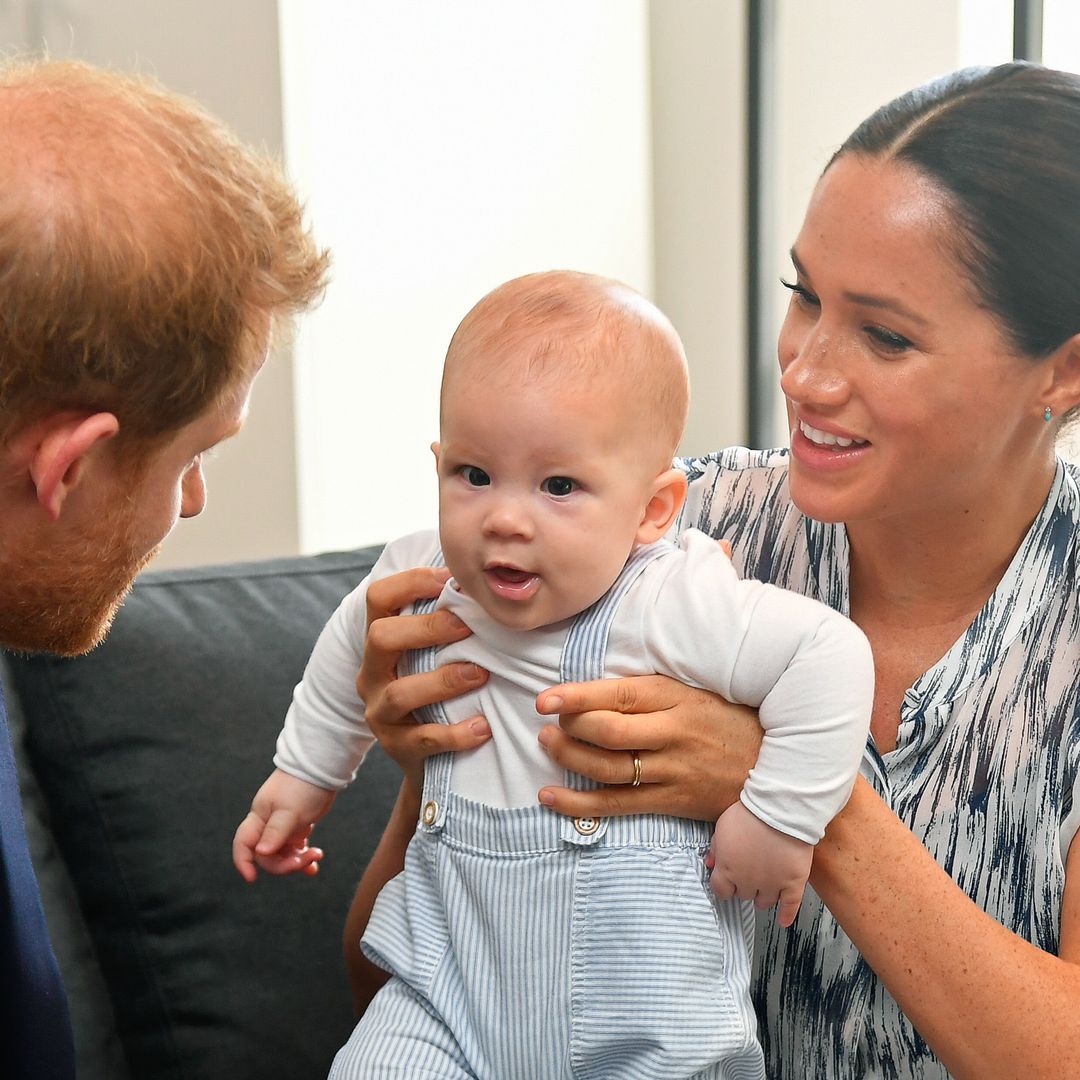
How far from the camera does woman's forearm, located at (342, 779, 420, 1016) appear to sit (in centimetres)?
160

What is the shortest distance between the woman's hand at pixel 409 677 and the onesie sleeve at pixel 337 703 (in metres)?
0.04

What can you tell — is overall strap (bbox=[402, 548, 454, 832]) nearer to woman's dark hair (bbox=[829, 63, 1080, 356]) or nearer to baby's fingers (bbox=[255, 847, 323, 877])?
baby's fingers (bbox=[255, 847, 323, 877])

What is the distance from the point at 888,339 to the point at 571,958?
2.22 feet

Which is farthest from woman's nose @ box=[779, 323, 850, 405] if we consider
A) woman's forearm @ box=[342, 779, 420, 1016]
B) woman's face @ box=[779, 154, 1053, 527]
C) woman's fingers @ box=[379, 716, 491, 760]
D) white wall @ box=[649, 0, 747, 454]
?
white wall @ box=[649, 0, 747, 454]

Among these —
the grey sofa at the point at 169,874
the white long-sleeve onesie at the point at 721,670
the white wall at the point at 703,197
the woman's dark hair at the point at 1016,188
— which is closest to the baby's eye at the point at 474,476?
the white long-sleeve onesie at the point at 721,670

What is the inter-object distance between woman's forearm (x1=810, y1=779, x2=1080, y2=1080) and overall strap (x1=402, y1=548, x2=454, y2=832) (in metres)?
0.36

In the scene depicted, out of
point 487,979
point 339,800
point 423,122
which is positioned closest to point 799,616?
point 487,979

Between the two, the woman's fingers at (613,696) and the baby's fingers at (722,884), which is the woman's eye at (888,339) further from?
the baby's fingers at (722,884)

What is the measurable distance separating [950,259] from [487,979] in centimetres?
82

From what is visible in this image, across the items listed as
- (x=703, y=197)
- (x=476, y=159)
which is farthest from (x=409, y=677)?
(x=703, y=197)

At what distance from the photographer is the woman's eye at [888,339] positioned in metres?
1.42

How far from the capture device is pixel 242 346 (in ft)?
4.20

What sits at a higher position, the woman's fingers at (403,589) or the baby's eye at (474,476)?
the baby's eye at (474,476)

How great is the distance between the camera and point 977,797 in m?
1.47
